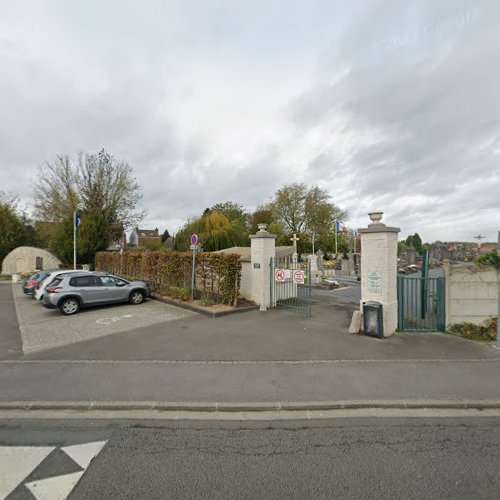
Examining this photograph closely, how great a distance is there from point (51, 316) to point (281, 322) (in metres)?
7.90

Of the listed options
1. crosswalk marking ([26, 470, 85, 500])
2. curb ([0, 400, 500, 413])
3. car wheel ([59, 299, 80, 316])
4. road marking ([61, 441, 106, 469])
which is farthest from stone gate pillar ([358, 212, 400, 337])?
car wheel ([59, 299, 80, 316])

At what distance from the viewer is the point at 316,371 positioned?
4562 millimetres

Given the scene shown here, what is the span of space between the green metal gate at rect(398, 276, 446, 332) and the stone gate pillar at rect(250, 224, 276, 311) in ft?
13.8

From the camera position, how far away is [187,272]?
11.0 metres

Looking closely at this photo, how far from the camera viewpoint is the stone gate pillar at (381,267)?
6.39m

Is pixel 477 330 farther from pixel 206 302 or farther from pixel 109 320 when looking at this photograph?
pixel 109 320

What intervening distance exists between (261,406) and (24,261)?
29.4m

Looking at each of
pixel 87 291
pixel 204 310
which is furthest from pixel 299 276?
pixel 87 291

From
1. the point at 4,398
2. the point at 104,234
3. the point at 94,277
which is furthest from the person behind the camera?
the point at 104,234

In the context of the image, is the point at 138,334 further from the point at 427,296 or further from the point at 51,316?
the point at 427,296

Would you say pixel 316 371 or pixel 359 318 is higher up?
pixel 359 318

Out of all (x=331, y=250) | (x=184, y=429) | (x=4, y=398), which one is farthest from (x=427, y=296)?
(x=331, y=250)

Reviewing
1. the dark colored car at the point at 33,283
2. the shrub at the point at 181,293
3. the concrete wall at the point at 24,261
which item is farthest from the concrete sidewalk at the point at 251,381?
the concrete wall at the point at 24,261

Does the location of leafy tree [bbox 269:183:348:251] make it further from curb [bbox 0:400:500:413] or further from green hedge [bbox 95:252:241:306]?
curb [bbox 0:400:500:413]
